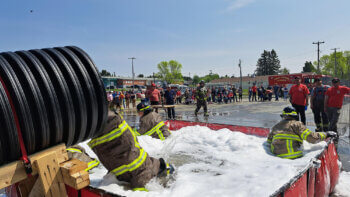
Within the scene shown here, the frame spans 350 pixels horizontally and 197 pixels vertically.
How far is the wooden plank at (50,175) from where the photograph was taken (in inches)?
70.1

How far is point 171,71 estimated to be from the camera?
83.8 m

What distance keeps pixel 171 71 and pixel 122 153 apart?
8171cm

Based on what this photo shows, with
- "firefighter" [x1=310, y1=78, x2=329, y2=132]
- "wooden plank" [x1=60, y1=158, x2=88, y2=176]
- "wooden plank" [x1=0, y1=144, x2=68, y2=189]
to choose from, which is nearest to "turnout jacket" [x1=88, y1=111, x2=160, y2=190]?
"wooden plank" [x1=60, y1=158, x2=88, y2=176]

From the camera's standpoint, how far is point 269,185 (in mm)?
2932

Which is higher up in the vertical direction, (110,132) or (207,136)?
(110,132)

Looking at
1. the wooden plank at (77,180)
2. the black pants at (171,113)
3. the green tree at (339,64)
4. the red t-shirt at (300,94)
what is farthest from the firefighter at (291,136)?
the green tree at (339,64)

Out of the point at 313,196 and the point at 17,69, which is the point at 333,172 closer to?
the point at 313,196

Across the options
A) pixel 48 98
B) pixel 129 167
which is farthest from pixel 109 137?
pixel 48 98

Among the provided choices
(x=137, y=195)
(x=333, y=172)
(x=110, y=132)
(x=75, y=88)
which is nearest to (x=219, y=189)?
(x=137, y=195)

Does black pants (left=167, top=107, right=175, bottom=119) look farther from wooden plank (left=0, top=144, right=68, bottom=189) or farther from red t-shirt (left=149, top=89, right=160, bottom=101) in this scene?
wooden plank (left=0, top=144, right=68, bottom=189)

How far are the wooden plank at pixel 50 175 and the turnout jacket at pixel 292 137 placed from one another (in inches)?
133

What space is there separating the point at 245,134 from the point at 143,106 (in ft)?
7.95

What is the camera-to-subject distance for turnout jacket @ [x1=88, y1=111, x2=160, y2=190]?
8.59 feet

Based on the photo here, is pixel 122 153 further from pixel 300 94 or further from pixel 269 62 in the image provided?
pixel 269 62
